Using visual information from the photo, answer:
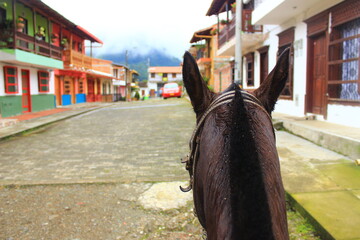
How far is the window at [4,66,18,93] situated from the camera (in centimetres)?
1374

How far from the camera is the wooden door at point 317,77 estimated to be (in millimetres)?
8398

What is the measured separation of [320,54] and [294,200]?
6552 mm

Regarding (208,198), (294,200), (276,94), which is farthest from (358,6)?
(208,198)

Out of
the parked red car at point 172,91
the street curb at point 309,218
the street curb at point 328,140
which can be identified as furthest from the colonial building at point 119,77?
the street curb at point 309,218

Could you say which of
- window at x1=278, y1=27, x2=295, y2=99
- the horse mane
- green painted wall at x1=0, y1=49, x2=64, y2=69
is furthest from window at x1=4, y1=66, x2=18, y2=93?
the horse mane

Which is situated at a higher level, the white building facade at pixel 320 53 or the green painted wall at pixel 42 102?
the white building facade at pixel 320 53

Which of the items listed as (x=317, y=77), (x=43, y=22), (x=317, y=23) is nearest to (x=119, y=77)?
(x=43, y=22)

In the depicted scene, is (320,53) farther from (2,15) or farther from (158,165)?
(2,15)

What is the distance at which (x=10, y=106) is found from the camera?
14000mm

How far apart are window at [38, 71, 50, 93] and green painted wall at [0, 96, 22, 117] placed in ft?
10.0

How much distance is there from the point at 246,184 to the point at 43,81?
1966cm

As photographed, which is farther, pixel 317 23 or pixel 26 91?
pixel 26 91

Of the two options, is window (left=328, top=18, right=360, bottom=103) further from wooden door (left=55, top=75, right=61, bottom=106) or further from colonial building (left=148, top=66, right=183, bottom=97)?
colonial building (left=148, top=66, right=183, bottom=97)

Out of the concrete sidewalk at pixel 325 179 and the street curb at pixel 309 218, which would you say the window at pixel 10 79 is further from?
the street curb at pixel 309 218
